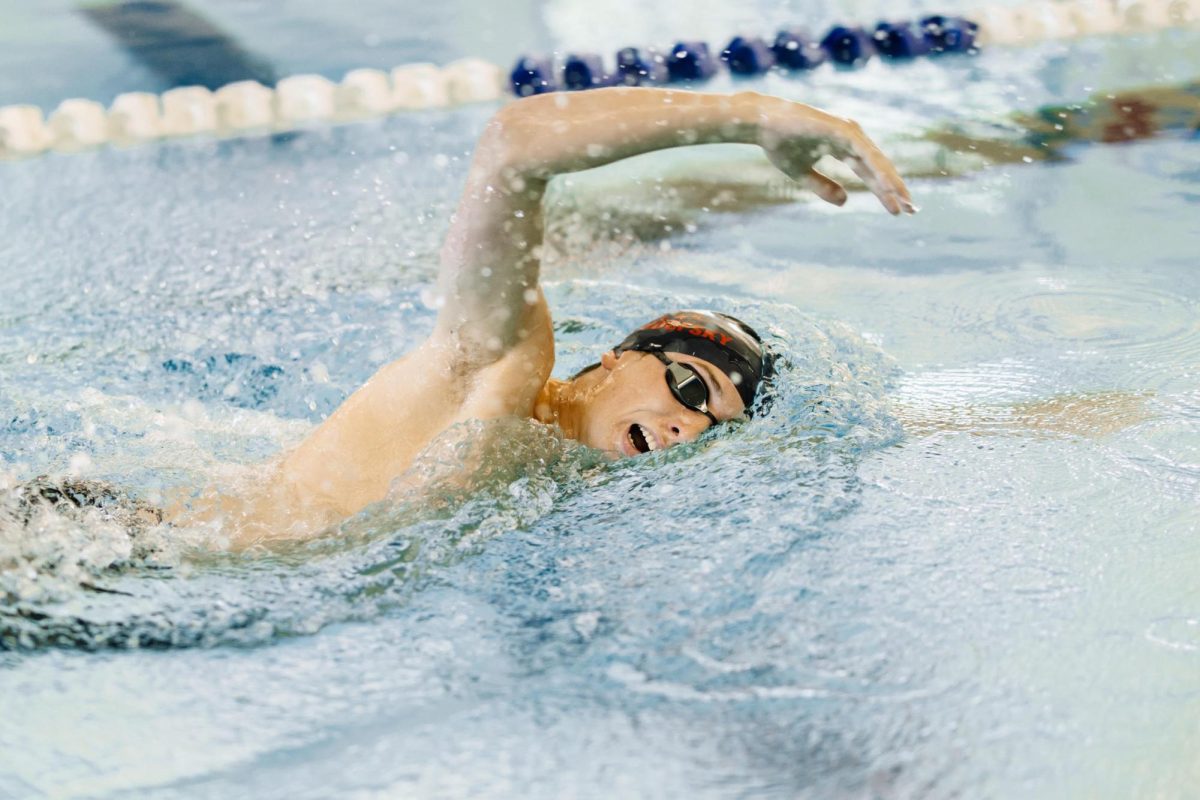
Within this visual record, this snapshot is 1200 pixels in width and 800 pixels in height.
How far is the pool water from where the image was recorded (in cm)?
150

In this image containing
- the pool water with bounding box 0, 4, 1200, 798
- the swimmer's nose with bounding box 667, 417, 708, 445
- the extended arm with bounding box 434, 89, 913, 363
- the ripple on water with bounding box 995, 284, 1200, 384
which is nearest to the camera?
the pool water with bounding box 0, 4, 1200, 798

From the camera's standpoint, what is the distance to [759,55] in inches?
220

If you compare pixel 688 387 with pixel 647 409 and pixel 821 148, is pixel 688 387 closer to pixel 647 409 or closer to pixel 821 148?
pixel 647 409

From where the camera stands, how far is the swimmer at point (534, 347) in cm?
170

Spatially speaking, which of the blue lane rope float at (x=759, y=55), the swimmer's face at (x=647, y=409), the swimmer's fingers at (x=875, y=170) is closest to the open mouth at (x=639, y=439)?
the swimmer's face at (x=647, y=409)

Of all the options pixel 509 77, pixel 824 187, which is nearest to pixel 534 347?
pixel 824 187

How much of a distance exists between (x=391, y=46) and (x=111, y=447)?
4298mm

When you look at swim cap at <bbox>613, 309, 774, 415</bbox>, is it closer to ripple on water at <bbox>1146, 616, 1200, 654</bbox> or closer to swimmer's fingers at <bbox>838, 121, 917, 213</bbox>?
swimmer's fingers at <bbox>838, 121, 917, 213</bbox>

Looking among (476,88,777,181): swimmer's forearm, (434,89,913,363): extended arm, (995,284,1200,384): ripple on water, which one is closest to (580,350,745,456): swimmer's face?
(434,89,913,363): extended arm

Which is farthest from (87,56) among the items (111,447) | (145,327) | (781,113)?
(781,113)

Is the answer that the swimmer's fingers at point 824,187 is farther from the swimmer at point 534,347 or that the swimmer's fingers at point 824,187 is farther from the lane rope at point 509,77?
the lane rope at point 509,77

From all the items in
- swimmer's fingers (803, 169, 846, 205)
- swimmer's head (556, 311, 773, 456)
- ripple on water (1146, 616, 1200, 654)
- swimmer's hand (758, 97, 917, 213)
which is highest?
swimmer's hand (758, 97, 917, 213)

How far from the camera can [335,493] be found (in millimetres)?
1997

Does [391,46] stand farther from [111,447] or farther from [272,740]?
[272,740]
